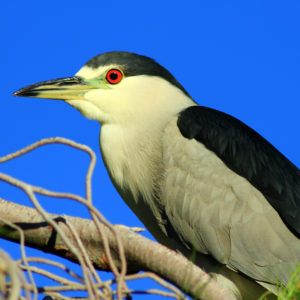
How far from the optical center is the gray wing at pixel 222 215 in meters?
3.50

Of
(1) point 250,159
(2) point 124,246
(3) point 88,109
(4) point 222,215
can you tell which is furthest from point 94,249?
(3) point 88,109

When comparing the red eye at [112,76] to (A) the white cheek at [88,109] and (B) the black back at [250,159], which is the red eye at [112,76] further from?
(B) the black back at [250,159]

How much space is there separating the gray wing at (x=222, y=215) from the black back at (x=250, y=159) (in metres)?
0.04

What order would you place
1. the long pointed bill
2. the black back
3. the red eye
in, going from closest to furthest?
1. the black back
2. the long pointed bill
3. the red eye

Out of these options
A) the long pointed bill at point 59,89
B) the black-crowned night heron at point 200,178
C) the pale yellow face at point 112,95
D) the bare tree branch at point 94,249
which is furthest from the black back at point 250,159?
the bare tree branch at point 94,249

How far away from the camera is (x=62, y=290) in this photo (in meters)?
1.95

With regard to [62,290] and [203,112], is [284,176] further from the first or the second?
[62,290]

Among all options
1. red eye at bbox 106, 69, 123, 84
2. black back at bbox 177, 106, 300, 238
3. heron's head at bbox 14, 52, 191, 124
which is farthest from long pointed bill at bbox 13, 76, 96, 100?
black back at bbox 177, 106, 300, 238

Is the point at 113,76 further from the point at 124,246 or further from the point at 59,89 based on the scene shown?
the point at 124,246

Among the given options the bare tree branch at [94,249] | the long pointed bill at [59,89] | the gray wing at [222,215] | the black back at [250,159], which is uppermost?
the long pointed bill at [59,89]

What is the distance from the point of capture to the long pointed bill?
3.99 meters

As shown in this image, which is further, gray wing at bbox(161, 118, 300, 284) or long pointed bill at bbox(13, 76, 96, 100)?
long pointed bill at bbox(13, 76, 96, 100)

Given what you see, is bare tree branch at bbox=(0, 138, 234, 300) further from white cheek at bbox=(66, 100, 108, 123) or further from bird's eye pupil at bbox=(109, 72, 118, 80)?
bird's eye pupil at bbox=(109, 72, 118, 80)

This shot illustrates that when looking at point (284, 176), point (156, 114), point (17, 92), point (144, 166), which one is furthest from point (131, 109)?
point (284, 176)
